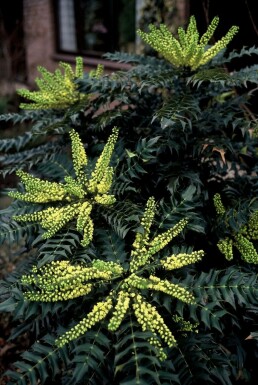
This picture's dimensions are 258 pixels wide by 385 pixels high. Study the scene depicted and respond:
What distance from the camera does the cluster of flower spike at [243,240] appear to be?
2.22 m

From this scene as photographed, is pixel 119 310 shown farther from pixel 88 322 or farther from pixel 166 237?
pixel 166 237

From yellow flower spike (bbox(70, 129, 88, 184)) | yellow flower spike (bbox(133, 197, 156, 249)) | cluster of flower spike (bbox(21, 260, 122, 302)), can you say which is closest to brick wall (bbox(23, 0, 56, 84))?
yellow flower spike (bbox(70, 129, 88, 184))

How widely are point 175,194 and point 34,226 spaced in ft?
2.53

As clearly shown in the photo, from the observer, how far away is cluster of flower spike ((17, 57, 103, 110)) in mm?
2633

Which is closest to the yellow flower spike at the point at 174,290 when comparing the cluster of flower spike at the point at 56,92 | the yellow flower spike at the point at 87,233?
the yellow flower spike at the point at 87,233

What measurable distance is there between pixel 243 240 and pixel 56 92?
1.49 metres

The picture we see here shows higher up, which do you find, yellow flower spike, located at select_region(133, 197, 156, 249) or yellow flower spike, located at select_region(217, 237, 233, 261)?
yellow flower spike, located at select_region(133, 197, 156, 249)

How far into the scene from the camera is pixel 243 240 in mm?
2248

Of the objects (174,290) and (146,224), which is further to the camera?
(146,224)

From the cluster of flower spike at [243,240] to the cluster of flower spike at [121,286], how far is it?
0.46 metres

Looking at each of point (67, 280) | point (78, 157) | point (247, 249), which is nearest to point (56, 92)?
point (78, 157)

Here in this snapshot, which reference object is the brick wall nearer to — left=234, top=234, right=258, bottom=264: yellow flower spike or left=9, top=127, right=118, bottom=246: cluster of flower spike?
left=9, top=127, right=118, bottom=246: cluster of flower spike

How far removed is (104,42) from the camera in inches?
298

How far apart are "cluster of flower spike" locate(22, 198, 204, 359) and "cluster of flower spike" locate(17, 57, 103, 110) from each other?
117 centimetres
